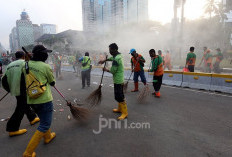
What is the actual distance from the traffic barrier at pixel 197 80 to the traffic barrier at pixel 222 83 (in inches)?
6.7

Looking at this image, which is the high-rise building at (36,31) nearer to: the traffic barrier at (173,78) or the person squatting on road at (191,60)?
the traffic barrier at (173,78)

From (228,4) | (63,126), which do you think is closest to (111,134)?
(63,126)

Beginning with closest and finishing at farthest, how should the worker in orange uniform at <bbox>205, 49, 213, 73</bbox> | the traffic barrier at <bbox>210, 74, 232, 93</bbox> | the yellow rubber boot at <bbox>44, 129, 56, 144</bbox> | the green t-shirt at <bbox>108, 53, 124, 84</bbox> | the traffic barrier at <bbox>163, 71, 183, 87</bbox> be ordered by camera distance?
the yellow rubber boot at <bbox>44, 129, 56, 144</bbox>
the green t-shirt at <bbox>108, 53, 124, 84</bbox>
the traffic barrier at <bbox>210, 74, 232, 93</bbox>
the traffic barrier at <bbox>163, 71, 183, 87</bbox>
the worker in orange uniform at <bbox>205, 49, 213, 73</bbox>

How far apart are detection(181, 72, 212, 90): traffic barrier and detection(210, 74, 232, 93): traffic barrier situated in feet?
0.56

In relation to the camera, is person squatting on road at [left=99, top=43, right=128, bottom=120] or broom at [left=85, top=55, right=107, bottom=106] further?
broom at [left=85, top=55, right=107, bottom=106]

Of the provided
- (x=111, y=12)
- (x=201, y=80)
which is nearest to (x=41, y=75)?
(x=201, y=80)

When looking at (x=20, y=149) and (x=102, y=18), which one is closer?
(x=20, y=149)

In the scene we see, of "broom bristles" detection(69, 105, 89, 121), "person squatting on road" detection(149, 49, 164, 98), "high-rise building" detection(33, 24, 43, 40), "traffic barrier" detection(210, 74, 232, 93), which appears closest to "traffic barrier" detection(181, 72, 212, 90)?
"traffic barrier" detection(210, 74, 232, 93)

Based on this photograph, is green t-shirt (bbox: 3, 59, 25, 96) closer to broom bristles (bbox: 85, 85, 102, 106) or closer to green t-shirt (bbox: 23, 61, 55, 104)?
green t-shirt (bbox: 23, 61, 55, 104)

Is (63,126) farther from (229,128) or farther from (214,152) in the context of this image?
(229,128)

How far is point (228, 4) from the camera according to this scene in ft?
106

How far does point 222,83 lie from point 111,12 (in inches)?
636

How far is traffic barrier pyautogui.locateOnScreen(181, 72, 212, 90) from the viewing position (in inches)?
244

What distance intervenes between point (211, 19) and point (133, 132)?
112 ft
